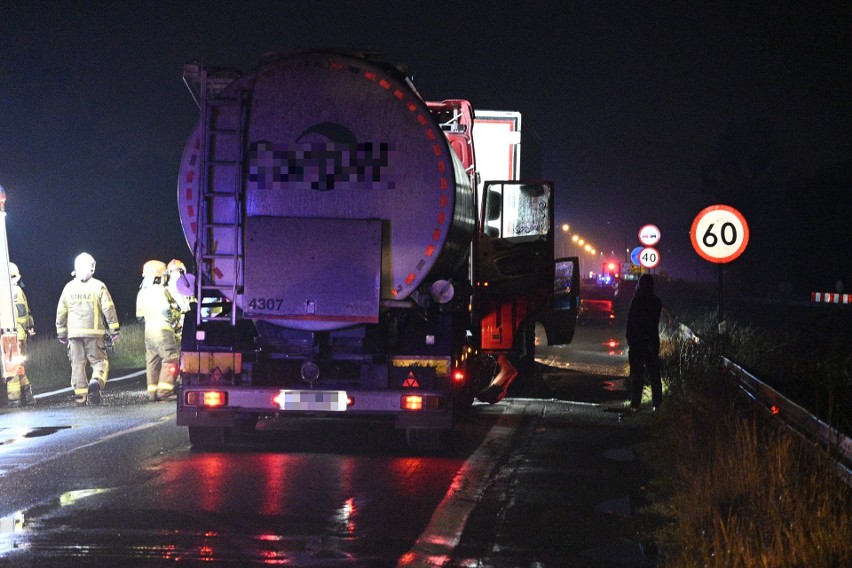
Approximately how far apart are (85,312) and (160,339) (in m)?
1.05

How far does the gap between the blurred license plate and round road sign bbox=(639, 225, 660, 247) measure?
17670 mm

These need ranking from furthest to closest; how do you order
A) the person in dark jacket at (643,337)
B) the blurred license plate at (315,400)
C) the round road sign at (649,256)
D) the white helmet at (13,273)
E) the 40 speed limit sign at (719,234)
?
the round road sign at (649,256)
the white helmet at (13,273)
the person in dark jacket at (643,337)
the 40 speed limit sign at (719,234)
the blurred license plate at (315,400)

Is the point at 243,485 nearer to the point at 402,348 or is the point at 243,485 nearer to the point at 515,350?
the point at 402,348

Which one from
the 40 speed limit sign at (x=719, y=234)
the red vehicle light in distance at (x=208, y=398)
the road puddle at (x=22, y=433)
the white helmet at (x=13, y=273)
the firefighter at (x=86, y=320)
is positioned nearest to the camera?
the red vehicle light in distance at (x=208, y=398)

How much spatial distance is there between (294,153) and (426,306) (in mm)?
1780

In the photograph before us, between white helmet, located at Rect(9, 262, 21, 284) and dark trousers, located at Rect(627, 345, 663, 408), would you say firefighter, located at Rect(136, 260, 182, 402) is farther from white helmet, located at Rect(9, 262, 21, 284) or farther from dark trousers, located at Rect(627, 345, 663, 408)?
dark trousers, located at Rect(627, 345, 663, 408)

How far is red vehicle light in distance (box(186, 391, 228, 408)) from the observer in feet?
33.6

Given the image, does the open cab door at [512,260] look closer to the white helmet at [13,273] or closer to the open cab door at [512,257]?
the open cab door at [512,257]

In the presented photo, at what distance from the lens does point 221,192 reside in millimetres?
10039

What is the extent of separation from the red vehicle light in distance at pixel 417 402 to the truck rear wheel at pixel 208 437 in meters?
1.80

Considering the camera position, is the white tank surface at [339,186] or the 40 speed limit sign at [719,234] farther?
the 40 speed limit sign at [719,234]

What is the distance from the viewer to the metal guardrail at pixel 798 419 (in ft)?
21.7

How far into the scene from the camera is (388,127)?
32.7ft

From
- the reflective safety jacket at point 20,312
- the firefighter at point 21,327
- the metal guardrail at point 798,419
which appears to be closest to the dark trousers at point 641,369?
the metal guardrail at point 798,419
